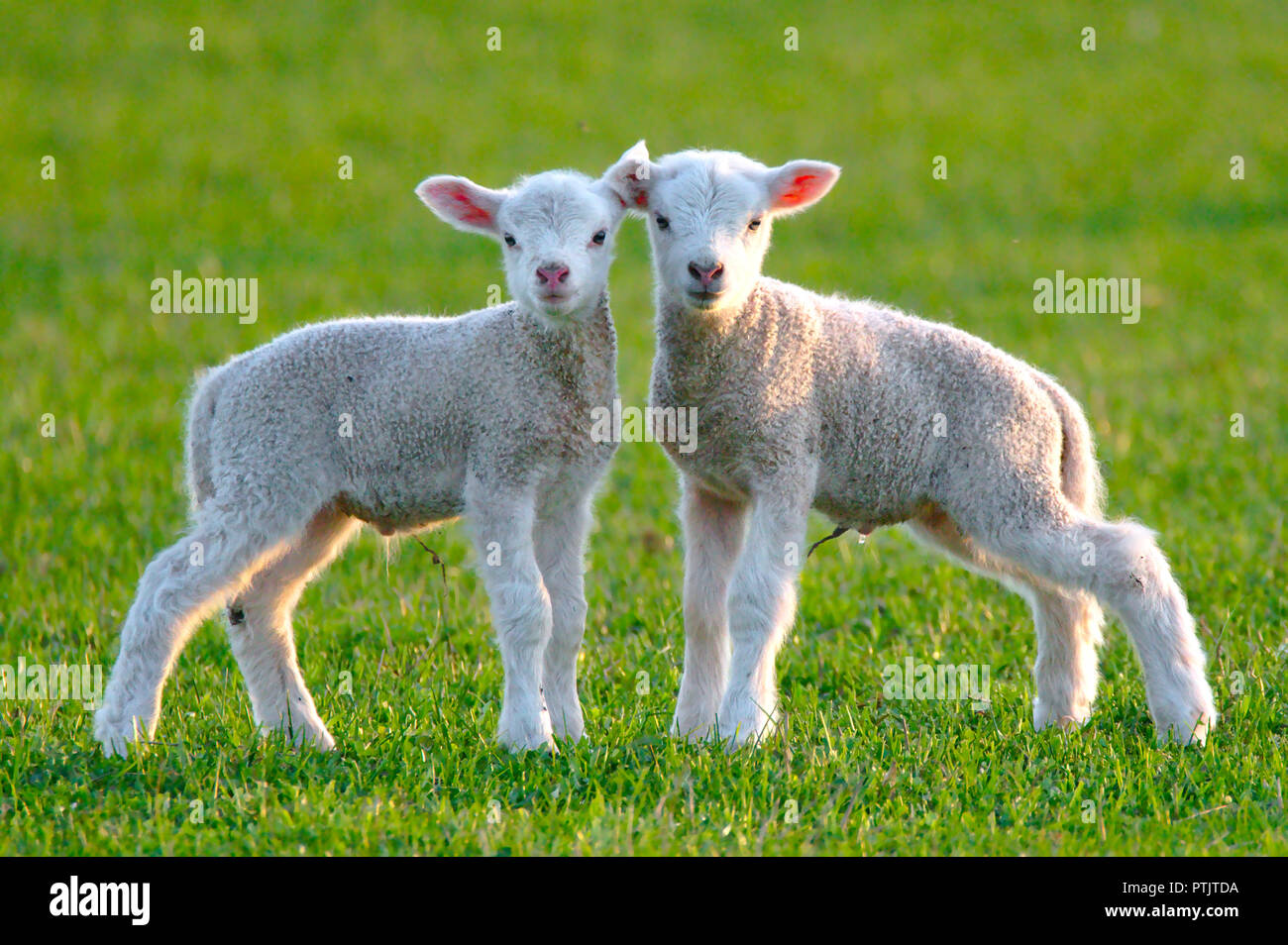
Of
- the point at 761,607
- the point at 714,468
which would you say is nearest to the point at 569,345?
the point at 714,468

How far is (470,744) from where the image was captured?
234 inches

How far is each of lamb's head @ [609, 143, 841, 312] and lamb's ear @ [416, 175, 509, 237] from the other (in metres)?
0.51

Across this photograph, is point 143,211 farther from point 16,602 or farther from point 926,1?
point 926,1

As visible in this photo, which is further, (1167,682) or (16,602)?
(16,602)

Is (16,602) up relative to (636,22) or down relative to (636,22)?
down

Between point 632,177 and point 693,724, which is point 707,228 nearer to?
point 632,177

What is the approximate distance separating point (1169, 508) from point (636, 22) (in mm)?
19692

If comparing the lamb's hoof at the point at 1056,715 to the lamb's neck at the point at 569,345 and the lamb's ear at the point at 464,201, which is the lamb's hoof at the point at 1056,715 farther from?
the lamb's ear at the point at 464,201

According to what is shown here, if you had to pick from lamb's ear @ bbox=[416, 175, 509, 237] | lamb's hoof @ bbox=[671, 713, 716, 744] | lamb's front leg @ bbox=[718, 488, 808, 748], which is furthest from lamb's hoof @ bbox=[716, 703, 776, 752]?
lamb's ear @ bbox=[416, 175, 509, 237]

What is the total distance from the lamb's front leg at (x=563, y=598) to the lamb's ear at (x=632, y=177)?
119 centimetres

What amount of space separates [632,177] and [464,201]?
675mm

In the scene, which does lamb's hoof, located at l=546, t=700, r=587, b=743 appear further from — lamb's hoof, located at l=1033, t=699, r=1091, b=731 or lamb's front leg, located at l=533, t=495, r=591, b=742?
lamb's hoof, located at l=1033, t=699, r=1091, b=731
